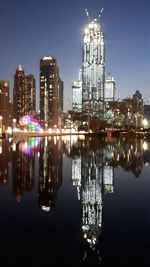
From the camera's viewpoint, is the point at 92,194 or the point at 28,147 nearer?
the point at 92,194

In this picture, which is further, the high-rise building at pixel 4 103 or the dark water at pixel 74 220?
the high-rise building at pixel 4 103

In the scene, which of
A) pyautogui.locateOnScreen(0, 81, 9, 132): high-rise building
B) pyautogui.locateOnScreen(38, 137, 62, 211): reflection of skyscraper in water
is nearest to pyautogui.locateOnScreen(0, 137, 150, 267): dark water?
pyautogui.locateOnScreen(38, 137, 62, 211): reflection of skyscraper in water

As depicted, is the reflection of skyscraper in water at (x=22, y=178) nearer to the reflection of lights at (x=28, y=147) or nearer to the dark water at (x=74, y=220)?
the dark water at (x=74, y=220)

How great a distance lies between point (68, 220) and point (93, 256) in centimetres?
245

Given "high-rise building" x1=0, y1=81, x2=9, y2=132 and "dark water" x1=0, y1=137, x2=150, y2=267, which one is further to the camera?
"high-rise building" x1=0, y1=81, x2=9, y2=132

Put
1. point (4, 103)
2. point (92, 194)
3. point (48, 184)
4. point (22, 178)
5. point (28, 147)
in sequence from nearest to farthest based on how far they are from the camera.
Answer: point (92, 194) < point (48, 184) < point (22, 178) < point (28, 147) < point (4, 103)

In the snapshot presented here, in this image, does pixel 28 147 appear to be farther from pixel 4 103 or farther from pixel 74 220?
pixel 4 103

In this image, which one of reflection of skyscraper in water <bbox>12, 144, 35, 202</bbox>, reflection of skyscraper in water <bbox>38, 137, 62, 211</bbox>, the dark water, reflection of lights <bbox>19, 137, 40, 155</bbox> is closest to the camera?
the dark water

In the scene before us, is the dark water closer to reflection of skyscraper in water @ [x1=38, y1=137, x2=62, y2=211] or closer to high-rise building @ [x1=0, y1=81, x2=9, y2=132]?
reflection of skyscraper in water @ [x1=38, y1=137, x2=62, y2=211]

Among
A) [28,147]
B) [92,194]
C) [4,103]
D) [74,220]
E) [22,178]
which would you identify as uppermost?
[4,103]

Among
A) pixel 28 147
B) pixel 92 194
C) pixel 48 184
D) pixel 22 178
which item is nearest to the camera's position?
pixel 92 194

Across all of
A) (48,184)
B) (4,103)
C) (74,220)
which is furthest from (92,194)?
(4,103)

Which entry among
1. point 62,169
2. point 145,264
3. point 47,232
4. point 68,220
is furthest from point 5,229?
point 62,169

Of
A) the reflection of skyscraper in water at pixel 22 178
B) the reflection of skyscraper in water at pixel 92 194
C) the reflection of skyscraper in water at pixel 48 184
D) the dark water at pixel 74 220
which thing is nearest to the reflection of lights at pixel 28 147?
the reflection of skyscraper in water at pixel 22 178
